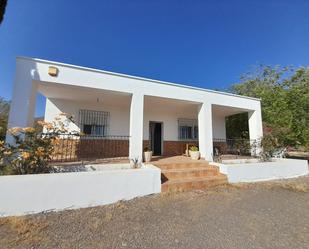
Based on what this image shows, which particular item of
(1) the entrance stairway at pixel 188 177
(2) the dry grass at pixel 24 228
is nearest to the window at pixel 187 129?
(1) the entrance stairway at pixel 188 177

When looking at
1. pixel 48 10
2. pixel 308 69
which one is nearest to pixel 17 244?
pixel 48 10

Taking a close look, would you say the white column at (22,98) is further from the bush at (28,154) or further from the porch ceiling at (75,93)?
the bush at (28,154)

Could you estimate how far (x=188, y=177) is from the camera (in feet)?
21.8

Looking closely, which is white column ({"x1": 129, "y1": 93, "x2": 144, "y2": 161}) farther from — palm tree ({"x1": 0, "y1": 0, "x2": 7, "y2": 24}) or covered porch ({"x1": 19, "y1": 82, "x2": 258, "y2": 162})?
palm tree ({"x1": 0, "y1": 0, "x2": 7, "y2": 24})

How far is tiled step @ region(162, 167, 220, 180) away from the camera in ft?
21.2

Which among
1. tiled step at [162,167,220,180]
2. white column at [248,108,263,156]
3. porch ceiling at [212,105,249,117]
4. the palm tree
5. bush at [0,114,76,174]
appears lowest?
tiled step at [162,167,220,180]

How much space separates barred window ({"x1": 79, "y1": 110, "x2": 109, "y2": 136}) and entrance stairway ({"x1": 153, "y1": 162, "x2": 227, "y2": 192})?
4799 millimetres

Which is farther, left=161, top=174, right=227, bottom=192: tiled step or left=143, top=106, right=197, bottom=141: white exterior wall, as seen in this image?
left=143, top=106, right=197, bottom=141: white exterior wall

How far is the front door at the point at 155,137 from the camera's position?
11.3 meters

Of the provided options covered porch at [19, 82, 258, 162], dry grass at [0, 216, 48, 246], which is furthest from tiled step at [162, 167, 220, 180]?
dry grass at [0, 216, 48, 246]

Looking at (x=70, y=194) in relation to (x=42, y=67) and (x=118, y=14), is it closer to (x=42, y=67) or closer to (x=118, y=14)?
(x=42, y=67)

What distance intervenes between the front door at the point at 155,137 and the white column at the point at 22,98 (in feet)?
22.5

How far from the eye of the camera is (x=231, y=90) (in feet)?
78.5

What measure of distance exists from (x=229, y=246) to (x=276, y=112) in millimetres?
12139
